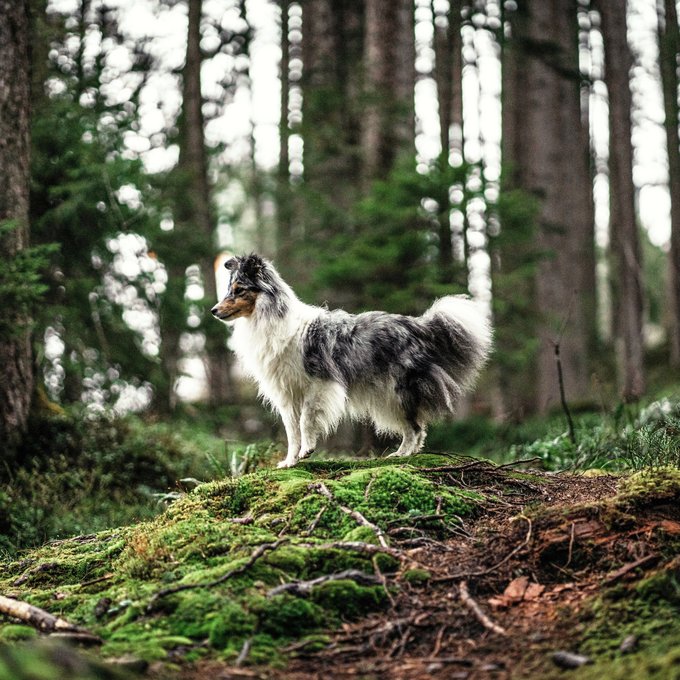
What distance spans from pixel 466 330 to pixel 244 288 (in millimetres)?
1989

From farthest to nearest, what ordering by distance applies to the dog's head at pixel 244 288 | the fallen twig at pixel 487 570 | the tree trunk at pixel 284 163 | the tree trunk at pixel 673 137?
1. the tree trunk at pixel 673 137
2. the tree trunk at pixel 284 163
3. the dog's head at pixel 244 288
4. the fallen twig at pixel 487 570

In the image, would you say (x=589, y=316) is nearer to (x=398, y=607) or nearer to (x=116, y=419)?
(x=116, y=419)

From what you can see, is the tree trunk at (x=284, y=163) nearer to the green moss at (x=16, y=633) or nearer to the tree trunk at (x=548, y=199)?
the tree trunk at (x=548, y=199)

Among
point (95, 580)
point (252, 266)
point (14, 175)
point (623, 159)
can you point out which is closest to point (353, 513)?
point (95, 580)

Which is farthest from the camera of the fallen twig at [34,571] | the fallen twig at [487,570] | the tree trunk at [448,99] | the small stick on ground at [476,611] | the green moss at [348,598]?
the tree trunk at [448,99]

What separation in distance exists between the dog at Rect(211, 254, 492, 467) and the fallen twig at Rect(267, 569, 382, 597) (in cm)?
240

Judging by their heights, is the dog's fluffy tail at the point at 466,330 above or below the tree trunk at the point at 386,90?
below

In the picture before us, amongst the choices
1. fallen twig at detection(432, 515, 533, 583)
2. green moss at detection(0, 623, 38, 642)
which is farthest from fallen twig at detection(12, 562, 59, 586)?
fallen twig at detection(432, 515, 533, 583)

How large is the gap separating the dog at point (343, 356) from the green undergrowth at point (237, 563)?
2.31 ft

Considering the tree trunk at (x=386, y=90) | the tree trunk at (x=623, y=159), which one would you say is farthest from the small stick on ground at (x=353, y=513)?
the tree trunk at (x=623, y=159)

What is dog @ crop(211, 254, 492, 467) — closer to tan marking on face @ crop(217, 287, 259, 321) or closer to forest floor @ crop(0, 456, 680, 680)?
tan marking on face @ crop(217, 287, 259, 321)

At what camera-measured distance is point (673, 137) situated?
19.1 meters

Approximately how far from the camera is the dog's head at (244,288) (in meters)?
6.67

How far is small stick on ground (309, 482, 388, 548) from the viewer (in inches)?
177
